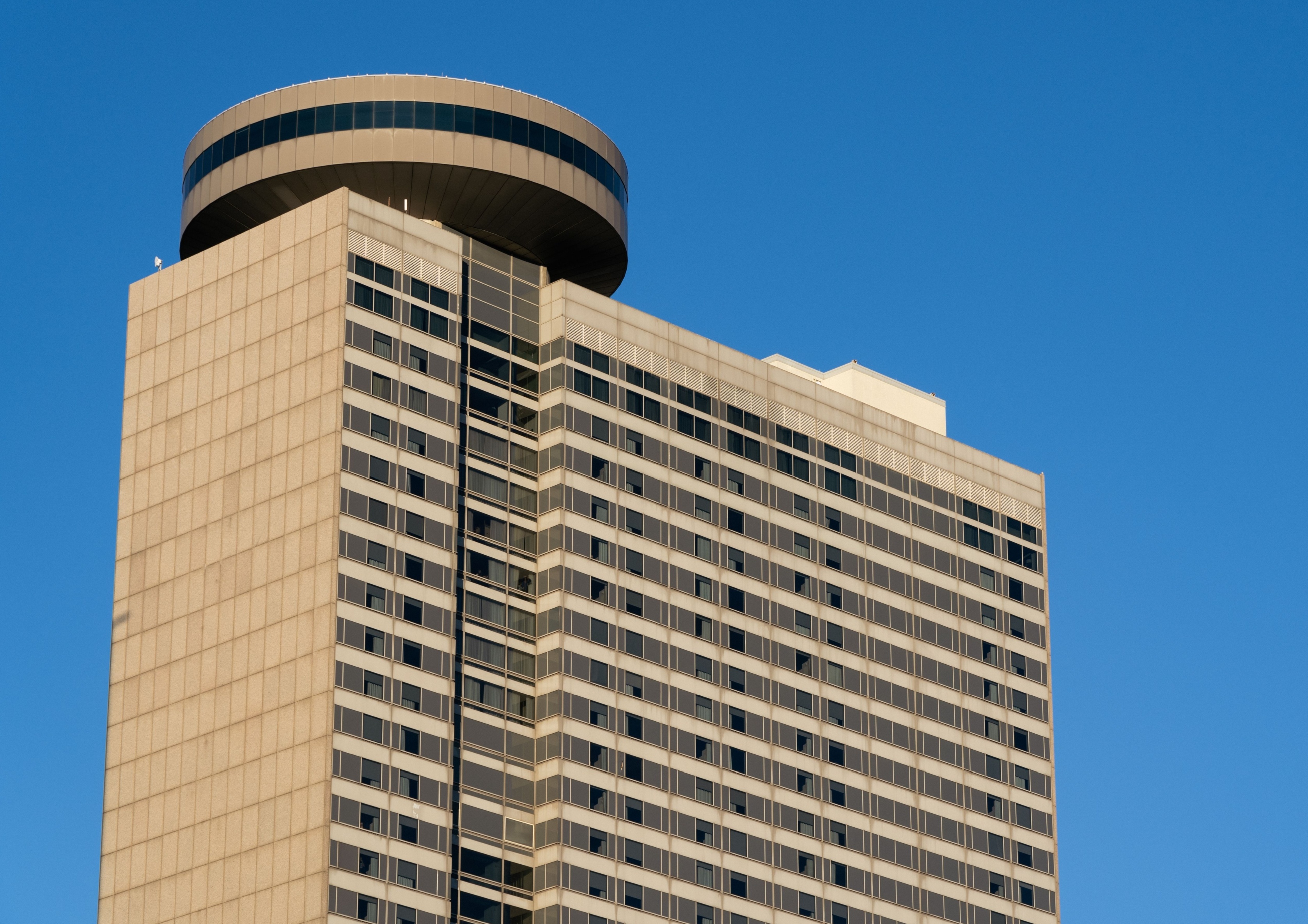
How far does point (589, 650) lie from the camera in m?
182

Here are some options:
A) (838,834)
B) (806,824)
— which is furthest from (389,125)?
(838,834)

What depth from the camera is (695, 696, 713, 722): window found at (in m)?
187

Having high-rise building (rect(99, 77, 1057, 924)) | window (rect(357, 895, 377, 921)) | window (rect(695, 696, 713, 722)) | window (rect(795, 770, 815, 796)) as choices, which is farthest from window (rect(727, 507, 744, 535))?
window (rect(357, 895, 377, 921))

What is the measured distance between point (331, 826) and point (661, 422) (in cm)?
4057

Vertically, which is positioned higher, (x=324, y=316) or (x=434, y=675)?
(x=324, y=316)

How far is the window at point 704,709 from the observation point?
187125 mm

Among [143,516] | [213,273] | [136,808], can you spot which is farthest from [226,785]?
[213,273]

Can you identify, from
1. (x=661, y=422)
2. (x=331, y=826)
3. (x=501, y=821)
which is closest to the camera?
(x=331, y=826)

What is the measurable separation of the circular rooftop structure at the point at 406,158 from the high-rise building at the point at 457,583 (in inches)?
9.2

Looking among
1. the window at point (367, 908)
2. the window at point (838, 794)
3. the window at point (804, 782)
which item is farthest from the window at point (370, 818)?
the window at point (838, 794)

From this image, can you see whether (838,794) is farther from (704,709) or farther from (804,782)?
(704,709)

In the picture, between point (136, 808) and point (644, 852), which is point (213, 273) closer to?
point (136, 808)

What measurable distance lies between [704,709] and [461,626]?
1906 cm

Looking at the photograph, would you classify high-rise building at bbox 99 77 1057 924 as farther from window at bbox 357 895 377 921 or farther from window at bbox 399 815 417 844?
window at bbox 399 815 417 844
